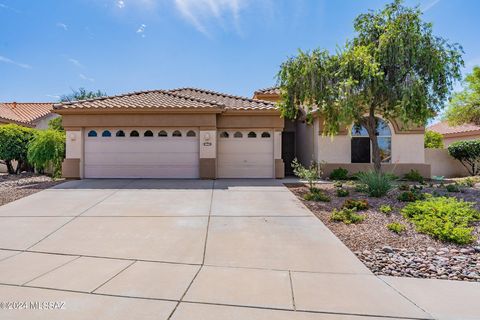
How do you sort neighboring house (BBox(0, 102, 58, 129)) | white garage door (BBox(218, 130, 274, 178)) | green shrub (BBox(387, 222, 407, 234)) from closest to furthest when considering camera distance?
green shrub (BBox(387, 222, 407, 234))
white garage door (BBox(218, 130, 274, 178))
neighboring house (BBox(0, 102, 58, 129))

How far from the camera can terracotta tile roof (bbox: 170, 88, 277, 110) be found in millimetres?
14398

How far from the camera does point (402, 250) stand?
538 centimetres

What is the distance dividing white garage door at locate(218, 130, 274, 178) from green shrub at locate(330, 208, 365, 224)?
7.20 meters

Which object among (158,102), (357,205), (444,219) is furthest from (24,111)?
(444,219)

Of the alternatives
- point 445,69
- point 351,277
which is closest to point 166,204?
point 351,277

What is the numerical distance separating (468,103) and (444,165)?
3.80 m

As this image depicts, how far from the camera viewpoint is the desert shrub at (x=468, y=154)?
52.4 feet

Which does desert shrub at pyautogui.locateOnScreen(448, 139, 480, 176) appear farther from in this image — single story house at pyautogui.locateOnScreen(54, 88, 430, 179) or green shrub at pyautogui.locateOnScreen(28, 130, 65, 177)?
green shrub at pyautogui.locateOnScreen(28, 130, 65, 177)

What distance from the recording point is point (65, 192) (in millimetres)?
10516

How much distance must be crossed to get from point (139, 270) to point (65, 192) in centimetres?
783

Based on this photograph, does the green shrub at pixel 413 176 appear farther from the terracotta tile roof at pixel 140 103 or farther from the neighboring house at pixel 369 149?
the terracotta tile roof at pixel 140 103

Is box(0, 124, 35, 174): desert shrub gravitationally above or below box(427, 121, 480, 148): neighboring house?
below

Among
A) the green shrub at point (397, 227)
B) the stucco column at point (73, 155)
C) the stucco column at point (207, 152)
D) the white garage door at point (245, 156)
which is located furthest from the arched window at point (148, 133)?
the green shrub at point (397, 227)

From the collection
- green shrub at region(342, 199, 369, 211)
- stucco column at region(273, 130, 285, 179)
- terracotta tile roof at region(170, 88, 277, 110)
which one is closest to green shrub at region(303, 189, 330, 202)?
green shrub at region(342, 199, 369, 211)
